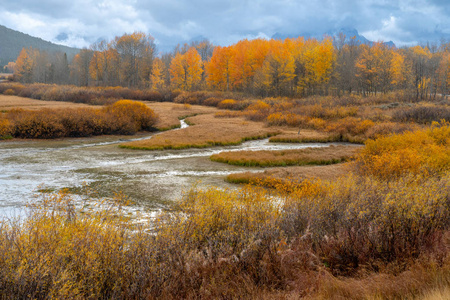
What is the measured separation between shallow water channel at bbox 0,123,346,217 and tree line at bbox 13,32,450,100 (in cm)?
4508

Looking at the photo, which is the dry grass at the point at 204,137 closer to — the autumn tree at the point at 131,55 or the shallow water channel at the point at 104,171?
the shallow water channel at the point at 104,171

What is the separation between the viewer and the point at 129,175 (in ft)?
55.1

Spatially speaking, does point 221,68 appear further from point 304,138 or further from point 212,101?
point 304,138

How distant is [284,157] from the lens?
21.7m

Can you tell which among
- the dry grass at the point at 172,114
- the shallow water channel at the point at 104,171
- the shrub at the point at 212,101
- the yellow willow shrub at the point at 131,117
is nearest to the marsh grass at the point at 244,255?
the shallow water channel at the point at 104,171

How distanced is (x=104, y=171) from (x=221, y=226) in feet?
38.2

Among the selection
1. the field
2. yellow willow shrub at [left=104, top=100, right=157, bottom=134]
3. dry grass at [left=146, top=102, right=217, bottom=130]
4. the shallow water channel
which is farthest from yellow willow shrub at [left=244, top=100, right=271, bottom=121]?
the field

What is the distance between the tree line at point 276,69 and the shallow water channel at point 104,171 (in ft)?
148

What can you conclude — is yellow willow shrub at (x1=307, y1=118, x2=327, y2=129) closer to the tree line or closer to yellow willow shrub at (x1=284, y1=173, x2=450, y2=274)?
the tree line

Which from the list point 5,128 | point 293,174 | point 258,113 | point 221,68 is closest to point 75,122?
point 5,128

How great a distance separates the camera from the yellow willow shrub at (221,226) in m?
6.77

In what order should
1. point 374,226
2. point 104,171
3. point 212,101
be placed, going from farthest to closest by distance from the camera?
point 212,101
point 104,171
point 374,226

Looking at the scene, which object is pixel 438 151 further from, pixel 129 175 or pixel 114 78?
pixel 114 78

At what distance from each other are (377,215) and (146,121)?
3072cm
